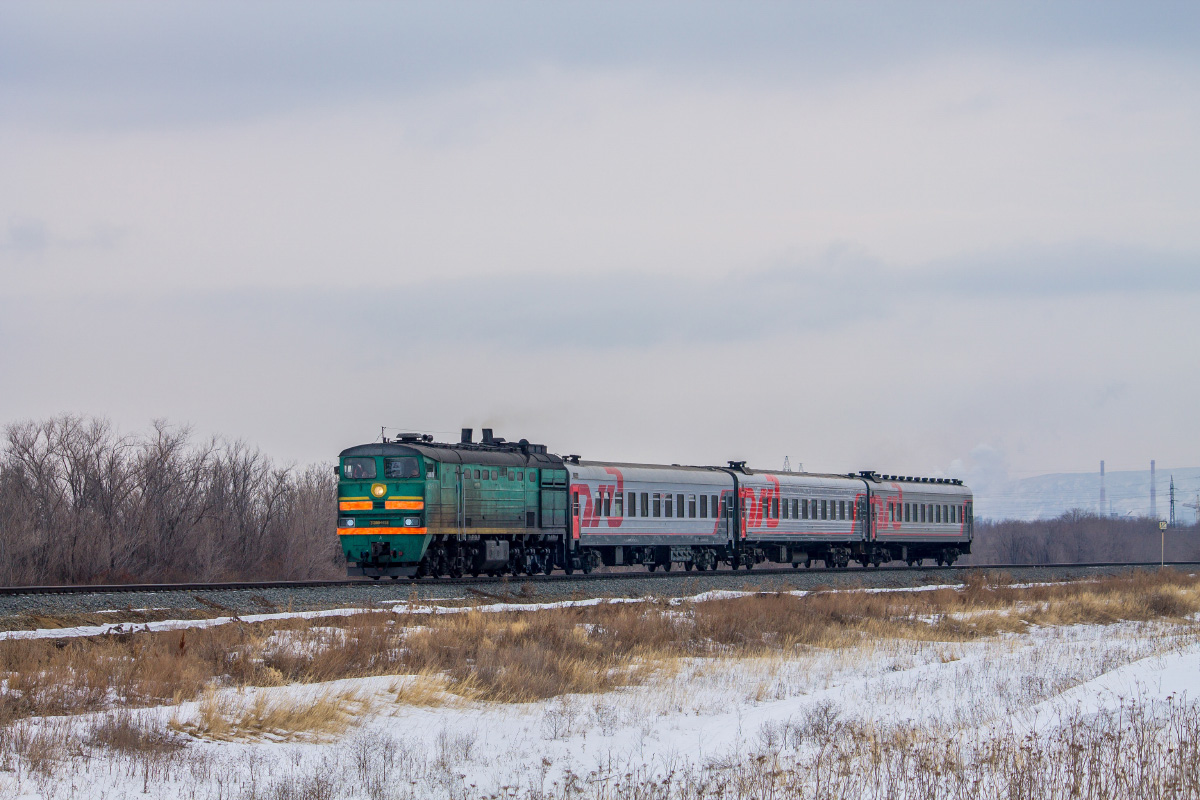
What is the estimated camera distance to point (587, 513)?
118ft

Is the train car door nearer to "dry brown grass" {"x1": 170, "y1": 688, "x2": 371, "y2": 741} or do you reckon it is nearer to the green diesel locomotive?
the green diesel locomotive

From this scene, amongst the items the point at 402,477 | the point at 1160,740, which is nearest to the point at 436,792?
the point at 1160,740

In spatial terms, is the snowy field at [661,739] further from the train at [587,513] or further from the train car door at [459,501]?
the train car door at [459,501]

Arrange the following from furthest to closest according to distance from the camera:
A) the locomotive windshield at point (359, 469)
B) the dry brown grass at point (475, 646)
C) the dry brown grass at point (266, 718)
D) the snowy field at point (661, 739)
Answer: the locomotive windshield at point (359, 469)
the dry brown grass at point (475, 646)
the dry brown grass at point (266, 718)
the snowy field at point (661, 739)

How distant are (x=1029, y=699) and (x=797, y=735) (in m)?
4.07

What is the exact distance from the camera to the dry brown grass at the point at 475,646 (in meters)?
14.2

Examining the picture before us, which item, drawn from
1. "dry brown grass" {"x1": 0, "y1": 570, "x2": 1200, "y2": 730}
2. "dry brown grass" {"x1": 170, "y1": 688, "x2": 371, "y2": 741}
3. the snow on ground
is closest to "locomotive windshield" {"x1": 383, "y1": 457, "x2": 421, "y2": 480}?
the snow on ground

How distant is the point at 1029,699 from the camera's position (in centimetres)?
1555

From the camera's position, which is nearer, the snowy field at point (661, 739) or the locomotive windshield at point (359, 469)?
the snowy field at point (661, 739)

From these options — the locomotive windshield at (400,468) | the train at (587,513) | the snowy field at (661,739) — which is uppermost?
the locomotive windshield at (400,468)

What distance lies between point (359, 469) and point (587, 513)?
297 inches

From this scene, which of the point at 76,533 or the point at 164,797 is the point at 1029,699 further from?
the point at 76,533

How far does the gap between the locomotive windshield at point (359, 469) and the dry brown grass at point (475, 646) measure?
28.0 ft

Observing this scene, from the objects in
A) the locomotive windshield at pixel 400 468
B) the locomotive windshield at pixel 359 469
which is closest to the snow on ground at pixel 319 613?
the locomotive windshield at pixel 400 468
